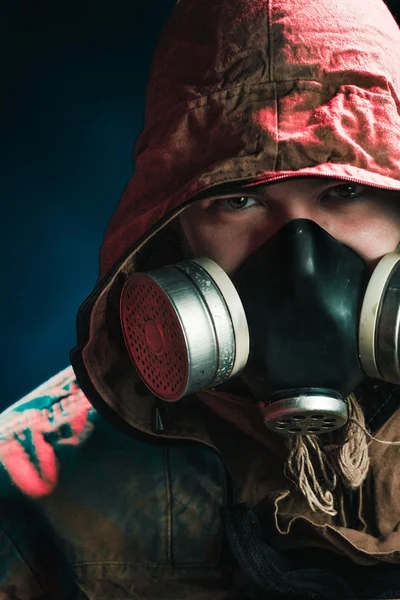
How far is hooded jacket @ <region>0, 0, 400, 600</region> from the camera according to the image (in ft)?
3.90

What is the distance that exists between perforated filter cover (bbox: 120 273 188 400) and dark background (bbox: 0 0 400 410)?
2.87ft

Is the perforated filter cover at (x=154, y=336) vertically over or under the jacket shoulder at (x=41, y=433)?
over

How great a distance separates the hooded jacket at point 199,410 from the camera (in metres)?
1.19

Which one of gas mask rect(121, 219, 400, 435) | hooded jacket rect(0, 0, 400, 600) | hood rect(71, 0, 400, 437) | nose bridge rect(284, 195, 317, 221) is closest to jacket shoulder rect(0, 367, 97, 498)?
hooded jacket rect(0, 0, 400, 600)

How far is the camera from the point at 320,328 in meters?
1.21

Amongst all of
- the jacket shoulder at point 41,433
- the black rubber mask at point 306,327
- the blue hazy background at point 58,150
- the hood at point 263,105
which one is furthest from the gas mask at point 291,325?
the blue hazy background at point 58,150

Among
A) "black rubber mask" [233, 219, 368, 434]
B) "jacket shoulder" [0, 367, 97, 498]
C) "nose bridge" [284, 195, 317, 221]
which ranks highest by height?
"nose bridge" [284, 195, 317, 221]

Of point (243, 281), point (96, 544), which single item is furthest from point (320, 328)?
point (96, 544)

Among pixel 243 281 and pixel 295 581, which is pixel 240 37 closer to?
pixel 243 281

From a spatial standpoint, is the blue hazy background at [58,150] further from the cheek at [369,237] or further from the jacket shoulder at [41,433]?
the cheek at [369,237]

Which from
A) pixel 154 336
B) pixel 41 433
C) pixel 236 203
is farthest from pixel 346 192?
pixel 41 433

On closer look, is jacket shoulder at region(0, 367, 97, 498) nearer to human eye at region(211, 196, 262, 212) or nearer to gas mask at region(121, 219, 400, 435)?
gas mask at region(121, 219, 400, 435)

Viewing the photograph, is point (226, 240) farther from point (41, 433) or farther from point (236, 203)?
point (41, 433)

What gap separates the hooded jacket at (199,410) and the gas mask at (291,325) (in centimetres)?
13
